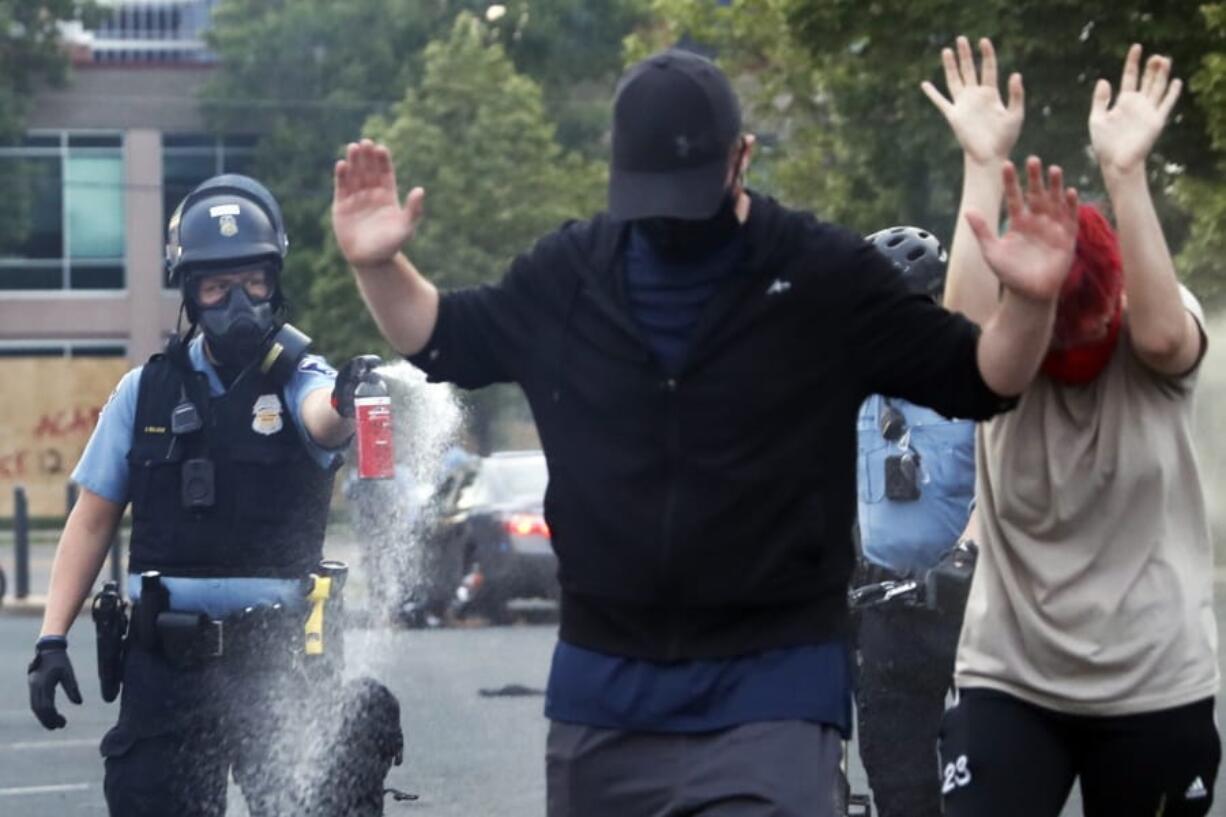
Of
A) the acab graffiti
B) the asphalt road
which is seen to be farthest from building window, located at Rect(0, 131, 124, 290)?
the asphalt road

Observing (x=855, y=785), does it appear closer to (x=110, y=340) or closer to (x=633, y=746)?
(x=633, y=746)

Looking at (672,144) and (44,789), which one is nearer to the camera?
(672,144)

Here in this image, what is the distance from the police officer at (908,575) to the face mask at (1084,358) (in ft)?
6.88

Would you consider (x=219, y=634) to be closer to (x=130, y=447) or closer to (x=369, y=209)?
(x=130, y=447)

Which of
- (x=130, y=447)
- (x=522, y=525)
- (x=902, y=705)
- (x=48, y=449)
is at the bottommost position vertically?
(x=48, y=449)

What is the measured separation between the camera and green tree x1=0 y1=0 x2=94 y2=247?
49.6 meters

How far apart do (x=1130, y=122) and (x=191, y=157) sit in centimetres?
4932

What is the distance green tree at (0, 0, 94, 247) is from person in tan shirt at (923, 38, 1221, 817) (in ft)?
154

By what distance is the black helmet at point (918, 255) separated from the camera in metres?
6.23

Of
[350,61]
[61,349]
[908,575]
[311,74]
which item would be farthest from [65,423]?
[908,575]

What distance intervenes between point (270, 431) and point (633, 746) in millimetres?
2105

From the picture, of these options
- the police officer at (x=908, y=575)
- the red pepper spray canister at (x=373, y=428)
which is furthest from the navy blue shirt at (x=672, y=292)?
the police officer at (x=908, y=575)

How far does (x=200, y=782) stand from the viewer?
5695 mm

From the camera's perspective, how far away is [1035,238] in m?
3.90
